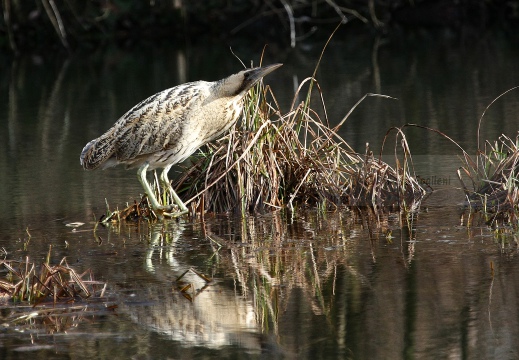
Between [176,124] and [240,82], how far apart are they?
48cm

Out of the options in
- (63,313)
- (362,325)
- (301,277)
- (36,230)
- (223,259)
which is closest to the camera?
(362,325)

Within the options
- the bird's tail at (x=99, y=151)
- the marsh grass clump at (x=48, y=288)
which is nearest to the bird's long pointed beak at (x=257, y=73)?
the bird's tail at (x=99, y=151)

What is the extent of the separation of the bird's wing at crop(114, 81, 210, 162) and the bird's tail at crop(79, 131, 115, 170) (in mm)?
48

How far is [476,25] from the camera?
79.2ft

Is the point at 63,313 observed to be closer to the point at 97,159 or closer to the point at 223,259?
the point at 223,259

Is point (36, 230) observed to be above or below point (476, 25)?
below

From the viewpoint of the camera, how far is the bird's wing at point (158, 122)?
282 inches

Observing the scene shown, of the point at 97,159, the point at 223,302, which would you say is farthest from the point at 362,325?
the point at 97,159

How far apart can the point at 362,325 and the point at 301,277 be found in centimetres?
88

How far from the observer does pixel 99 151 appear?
24.5 ft

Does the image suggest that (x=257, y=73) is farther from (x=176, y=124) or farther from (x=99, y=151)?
(x=99, y=151)

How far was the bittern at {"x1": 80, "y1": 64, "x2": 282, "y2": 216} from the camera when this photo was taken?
7133 millimetres

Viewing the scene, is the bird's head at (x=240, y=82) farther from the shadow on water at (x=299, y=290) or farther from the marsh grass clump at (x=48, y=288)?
the marsh grass clump at (x=48, y=288)

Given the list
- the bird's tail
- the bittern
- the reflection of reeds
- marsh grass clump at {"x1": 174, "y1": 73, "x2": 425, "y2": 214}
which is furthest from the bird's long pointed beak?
the bird's tail
